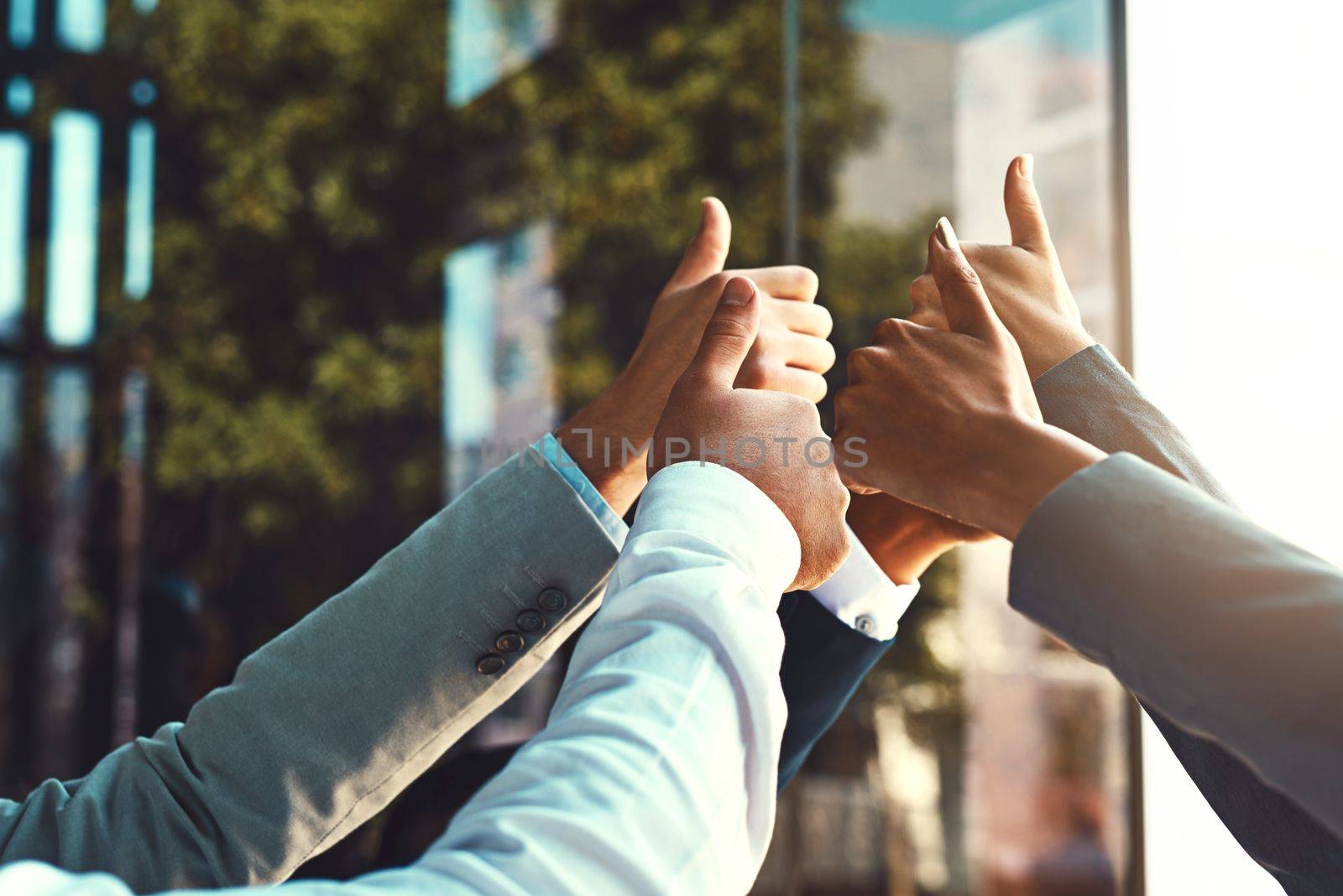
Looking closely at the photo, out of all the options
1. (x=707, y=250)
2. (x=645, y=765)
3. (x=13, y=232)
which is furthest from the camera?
(x=13, y=232)

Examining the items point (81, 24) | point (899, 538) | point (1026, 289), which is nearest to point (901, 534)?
point (899, 538)

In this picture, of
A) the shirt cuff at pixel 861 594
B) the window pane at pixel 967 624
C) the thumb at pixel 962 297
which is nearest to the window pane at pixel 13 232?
the window pane at pixel 967 624

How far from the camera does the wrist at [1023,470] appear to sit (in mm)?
631

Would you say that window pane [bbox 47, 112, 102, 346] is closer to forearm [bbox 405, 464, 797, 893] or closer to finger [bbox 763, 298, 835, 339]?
finger [bbox 763, 298, 835, 339]

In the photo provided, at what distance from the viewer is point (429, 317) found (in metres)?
2.86

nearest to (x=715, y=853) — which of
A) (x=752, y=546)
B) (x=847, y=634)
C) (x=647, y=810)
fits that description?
(x=647, y=810)

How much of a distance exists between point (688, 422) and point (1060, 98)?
2272mm

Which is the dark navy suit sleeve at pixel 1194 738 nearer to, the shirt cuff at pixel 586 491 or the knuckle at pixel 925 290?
the knuckle at pixel 925 290

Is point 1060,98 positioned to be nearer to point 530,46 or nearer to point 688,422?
point 530,46

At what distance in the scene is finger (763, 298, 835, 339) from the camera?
969 millimetres

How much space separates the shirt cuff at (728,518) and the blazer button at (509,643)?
252mm

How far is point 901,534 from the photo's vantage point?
997 millimetres

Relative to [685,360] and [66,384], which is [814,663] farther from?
[66,384]

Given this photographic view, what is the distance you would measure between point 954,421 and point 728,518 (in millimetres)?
229
